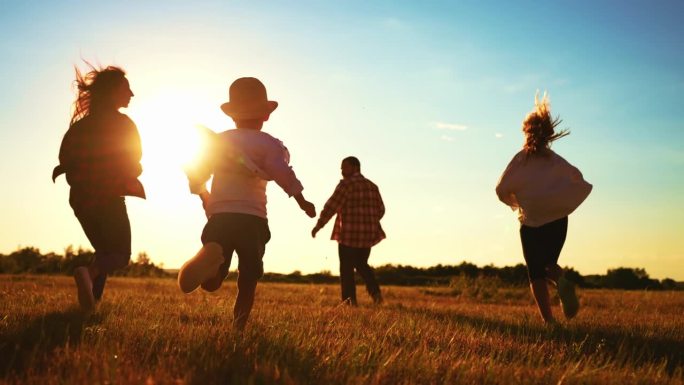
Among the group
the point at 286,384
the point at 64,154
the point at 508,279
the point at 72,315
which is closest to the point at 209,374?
the point at 286,384

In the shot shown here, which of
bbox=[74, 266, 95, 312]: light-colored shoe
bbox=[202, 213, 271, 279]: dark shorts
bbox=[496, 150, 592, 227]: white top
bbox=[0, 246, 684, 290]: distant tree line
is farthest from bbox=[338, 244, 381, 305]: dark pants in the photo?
bbox=[0, 246, 684, 290]: distant tree line

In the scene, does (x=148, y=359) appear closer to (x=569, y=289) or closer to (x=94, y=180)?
(x=94, y=180)

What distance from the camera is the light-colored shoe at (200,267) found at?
4.58m

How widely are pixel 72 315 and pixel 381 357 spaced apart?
9.80ft

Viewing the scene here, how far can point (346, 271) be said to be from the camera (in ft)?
35.2

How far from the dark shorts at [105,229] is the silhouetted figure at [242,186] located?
123cm

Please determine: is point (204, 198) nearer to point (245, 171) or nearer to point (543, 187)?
point (245, 171)

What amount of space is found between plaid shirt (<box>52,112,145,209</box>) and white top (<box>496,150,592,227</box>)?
4224 mm

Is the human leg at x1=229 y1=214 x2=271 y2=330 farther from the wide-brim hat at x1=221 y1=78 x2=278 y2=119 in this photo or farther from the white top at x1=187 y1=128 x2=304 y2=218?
the wide-brim hat at x1=221 y1=78 x2=278 y2=119

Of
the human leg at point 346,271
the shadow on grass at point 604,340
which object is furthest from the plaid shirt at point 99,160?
the human leg at point 346,271

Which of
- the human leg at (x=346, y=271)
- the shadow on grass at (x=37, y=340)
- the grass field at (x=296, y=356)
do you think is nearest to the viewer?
the grass field at (x=296, y=356)

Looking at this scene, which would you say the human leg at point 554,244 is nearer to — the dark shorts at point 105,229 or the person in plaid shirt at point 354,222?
the person in plaid shirt at point 354,222

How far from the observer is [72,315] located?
5.21 meters

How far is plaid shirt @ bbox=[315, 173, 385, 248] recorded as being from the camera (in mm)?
10844
